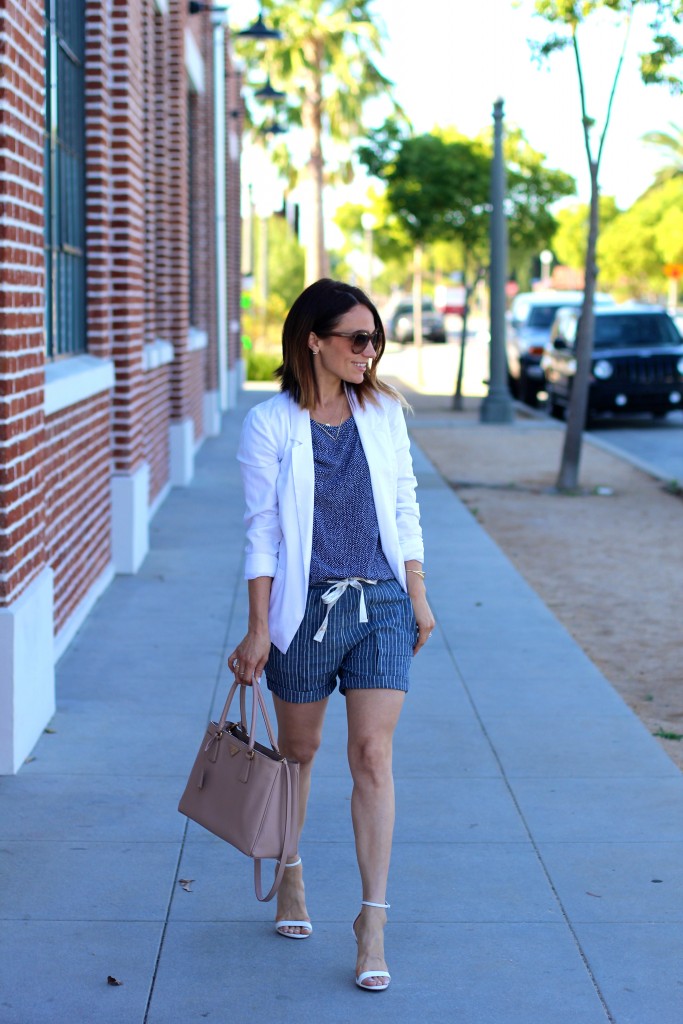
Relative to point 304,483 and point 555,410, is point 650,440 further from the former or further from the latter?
point 304,483

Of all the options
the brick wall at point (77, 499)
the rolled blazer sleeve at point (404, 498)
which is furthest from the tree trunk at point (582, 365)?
the rolled blazer sleeve at point (404, 498)

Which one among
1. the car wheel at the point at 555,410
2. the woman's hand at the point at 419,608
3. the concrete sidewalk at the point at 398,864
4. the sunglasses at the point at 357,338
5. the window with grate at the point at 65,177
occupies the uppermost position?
the window with grate at the point at 65,177

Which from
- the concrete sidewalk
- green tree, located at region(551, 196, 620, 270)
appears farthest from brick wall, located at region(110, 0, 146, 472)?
green tree, located at region(551, 196, 620, 270)

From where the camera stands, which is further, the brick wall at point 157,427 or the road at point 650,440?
the road at point 650,440

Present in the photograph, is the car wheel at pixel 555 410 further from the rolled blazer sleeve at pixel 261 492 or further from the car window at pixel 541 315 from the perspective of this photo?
the rolled blazer sleeve at pixel 261 492

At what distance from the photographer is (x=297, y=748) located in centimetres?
434

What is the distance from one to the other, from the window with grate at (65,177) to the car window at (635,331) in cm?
1464

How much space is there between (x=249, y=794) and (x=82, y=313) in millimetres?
6349

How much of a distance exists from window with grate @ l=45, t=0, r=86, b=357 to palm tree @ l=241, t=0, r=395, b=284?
31191mm

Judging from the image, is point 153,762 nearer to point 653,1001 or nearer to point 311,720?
point 311,720

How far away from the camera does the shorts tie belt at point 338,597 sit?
4125mm

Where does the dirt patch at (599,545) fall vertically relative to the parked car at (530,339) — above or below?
below

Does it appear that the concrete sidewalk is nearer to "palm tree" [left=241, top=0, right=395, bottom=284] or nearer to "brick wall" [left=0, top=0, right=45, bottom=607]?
"brick wall" [left=0, top=0, right=45, bottom=607]

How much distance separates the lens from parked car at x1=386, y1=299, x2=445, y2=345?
60.2 m
